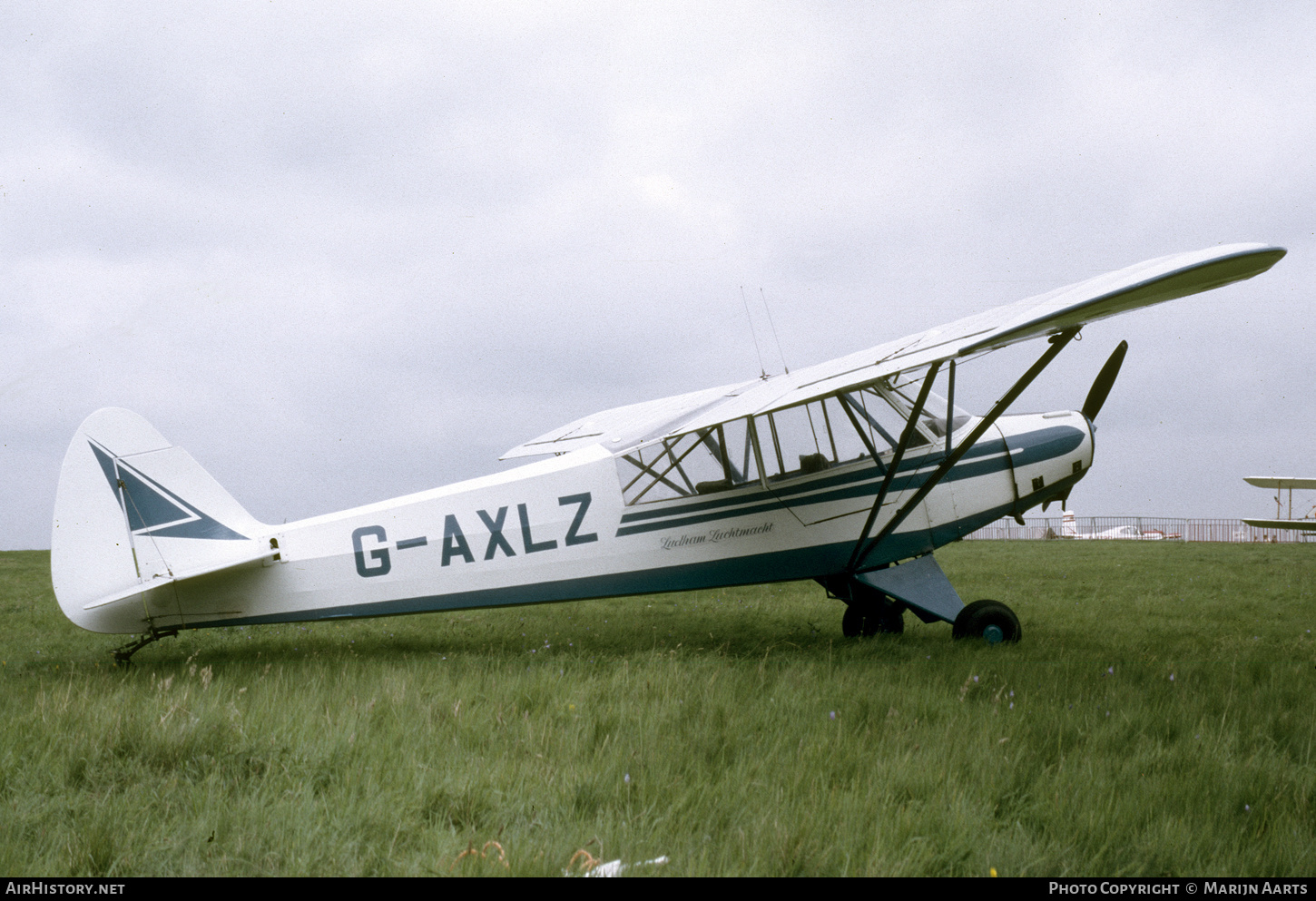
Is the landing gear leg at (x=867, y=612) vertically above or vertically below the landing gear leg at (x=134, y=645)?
below

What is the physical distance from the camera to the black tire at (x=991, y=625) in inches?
259

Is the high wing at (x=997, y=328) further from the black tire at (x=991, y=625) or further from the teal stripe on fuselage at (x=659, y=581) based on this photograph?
the black tire at (x=991, y=625)

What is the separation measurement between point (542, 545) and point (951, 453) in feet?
12.4

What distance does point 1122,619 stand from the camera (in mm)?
8492

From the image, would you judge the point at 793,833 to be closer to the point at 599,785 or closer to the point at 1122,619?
the point at 599,785

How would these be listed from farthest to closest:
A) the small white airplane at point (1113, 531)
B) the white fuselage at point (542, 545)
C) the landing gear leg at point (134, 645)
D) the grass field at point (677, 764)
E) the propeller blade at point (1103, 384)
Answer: the small white airplane at point (1113, 531)
the propeller blade at point (1103, 384)
the white fuselage at point (542, 545)
the landing gear leg at point (134, 645)
the grass field at point (677, 764)

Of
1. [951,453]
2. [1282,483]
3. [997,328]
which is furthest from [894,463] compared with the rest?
[1282,483]

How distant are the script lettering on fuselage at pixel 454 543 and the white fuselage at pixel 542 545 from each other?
0.01 m

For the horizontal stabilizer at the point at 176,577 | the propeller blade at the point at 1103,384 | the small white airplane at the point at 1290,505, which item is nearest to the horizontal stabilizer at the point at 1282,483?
the small white airplane at the point at 1290,505

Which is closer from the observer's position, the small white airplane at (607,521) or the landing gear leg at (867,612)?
the small white airplane at (607,521)

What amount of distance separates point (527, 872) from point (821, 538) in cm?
513

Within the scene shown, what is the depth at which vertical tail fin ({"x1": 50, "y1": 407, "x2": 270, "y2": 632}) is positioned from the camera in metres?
6.21

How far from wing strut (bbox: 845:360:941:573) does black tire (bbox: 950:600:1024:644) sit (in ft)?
3.44
